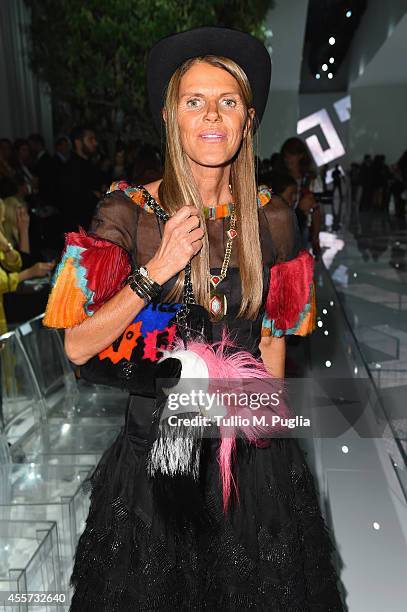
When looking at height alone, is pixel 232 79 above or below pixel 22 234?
above

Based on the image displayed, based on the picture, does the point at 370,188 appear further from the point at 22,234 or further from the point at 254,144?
the point at 254,144

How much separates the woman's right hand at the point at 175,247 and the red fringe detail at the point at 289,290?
315 millimetres

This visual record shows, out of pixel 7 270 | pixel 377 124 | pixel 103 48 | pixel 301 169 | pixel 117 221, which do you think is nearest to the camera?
pixel 117 221

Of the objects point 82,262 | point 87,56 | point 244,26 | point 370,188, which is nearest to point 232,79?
point 82,262

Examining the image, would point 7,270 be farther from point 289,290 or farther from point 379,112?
point 379,112

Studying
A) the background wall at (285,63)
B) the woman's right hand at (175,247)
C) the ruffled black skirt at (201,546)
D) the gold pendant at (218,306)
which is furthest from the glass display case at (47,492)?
the background wall at (285,63)

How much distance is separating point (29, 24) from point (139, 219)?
9565 millimetres

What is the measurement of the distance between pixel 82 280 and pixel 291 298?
49 centimetres

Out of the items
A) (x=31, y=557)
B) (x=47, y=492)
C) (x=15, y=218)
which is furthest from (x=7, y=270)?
(x=31, y=557)

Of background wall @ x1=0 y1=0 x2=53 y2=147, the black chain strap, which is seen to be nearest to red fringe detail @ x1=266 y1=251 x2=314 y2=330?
the black chain strap

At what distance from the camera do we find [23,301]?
12.2ft

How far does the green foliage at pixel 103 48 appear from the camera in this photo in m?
9.32

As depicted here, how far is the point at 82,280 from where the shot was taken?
1267 millimetres

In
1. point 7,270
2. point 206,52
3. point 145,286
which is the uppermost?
point 206,52
